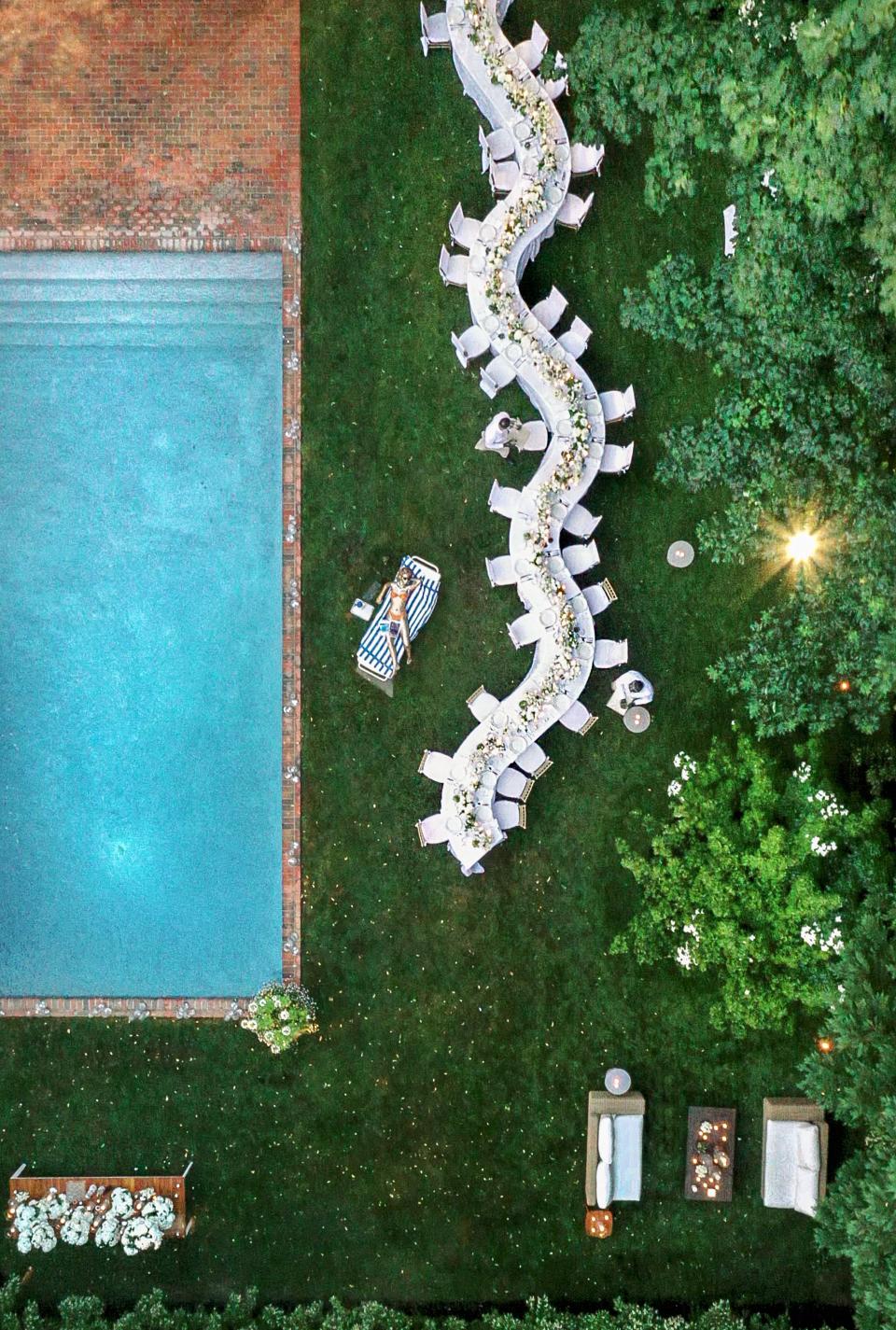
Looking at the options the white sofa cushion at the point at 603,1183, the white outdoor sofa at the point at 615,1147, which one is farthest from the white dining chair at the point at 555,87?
the white sofa cushion at the point at 603,1183

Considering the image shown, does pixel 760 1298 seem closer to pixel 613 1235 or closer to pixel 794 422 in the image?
pixel 613 1235

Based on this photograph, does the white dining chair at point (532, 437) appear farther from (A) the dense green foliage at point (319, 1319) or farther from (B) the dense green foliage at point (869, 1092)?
(A) the dense green foliage at point (319, 1319)

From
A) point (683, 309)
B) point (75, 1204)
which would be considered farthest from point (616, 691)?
point (75, 1204)

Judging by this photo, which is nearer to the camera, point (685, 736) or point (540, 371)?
point (540, 371)

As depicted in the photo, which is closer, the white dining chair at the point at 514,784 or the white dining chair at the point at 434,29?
the white dining chair at the point at 434,29

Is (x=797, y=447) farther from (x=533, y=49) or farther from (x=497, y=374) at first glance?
(x=533, y=49)

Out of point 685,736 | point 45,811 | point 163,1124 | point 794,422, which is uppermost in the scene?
point 794,422

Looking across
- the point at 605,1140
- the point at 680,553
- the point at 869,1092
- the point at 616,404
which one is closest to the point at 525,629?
the point at 680,553
